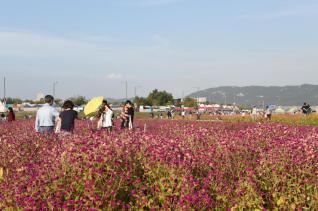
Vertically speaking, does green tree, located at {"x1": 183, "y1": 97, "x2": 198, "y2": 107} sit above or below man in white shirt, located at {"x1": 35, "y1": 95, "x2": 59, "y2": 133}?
below

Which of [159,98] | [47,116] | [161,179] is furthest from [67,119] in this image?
[159,98]

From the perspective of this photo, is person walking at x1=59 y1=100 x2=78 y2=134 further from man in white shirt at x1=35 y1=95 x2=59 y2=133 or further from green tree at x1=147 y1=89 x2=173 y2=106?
green tree at x1=147 y1=89 x2=173 y2=106

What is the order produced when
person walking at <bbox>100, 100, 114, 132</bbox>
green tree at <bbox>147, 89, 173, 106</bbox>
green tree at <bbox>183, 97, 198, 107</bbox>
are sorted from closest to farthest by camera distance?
1. person walking at <bbox>100, 100, 114, 132</bbox>
2. green tree at <bbox>147, 89, 173, 106</bbox>
3. green tree at <bbox>183, 97, 198, 107</bbox>

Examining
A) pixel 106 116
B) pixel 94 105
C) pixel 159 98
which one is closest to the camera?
pixel 106 116

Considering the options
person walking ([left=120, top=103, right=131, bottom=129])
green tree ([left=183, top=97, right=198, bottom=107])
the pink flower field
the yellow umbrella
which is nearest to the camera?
the pink flower field

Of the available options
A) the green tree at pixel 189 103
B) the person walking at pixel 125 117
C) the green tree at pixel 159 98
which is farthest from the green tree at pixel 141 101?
the person walking at pixel 125 117

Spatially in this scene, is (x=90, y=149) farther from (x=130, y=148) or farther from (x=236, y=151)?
(x=236, y=151)

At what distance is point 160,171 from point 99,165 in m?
0.76

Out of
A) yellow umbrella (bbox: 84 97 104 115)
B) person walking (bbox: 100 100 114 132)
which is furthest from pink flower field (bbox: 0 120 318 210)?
yellow umbrella (bbox: 84 97 104 115)

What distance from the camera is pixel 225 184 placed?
19.5ft

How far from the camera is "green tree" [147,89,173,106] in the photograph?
156 m

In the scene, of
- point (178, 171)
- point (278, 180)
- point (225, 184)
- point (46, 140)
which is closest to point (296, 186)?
point (278, 180)

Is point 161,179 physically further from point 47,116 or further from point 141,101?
point 141,101

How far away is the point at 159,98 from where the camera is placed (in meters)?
156
